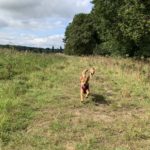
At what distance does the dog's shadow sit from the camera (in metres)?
11.9

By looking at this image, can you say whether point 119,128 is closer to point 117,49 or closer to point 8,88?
point 8,88

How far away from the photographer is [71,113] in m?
10.7

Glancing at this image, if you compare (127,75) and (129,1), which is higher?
(129,1)

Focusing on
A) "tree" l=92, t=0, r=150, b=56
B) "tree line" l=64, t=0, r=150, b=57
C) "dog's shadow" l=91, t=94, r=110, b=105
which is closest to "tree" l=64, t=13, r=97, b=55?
"tree" l=92, t=0, r=150, b=56

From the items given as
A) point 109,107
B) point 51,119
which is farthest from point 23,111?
point 109,107

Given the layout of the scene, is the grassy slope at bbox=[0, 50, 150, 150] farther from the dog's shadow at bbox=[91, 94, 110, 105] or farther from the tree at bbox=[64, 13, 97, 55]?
the tree at bbox=[64, 13, 97, 55]

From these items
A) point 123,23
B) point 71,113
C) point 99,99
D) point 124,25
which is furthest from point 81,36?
point 71,113

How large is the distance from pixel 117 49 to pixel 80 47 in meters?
33.5

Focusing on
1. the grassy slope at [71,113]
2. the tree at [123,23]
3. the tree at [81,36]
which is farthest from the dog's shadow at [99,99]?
the tree at [81,36]

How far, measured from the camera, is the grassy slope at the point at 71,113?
8812mm

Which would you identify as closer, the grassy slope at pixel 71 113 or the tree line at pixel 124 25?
the grassy slope at pixel 71 113

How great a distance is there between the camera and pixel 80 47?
72062mm

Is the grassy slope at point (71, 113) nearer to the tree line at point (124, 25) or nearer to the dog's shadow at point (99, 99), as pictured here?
the dog's shadow at point (99, 99)

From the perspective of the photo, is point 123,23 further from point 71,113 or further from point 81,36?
point 81,36
